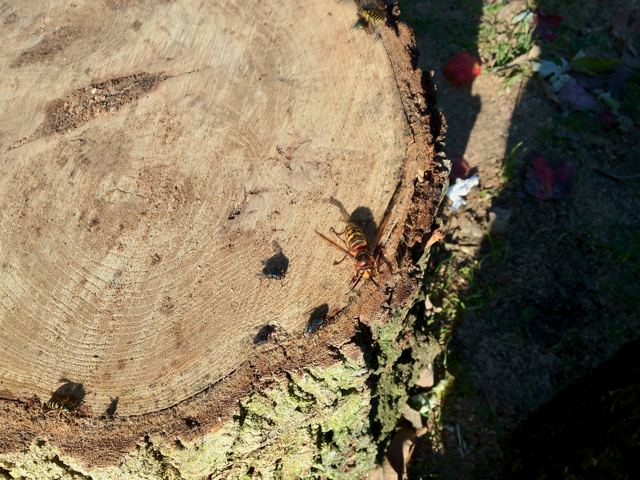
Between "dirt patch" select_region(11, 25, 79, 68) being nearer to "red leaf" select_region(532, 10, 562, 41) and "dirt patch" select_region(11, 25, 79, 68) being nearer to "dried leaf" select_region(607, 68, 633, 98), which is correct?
"red leaf" select_region(532, 10, 562, 41)

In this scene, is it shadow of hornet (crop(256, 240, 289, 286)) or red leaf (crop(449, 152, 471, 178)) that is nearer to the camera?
shadow of hornet (crop(256, 240, 289, 286))

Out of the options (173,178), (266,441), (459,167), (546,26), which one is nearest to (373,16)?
(173,178)

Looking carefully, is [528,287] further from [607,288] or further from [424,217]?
[424,217]

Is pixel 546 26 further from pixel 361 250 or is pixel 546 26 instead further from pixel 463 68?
pixel 361 250

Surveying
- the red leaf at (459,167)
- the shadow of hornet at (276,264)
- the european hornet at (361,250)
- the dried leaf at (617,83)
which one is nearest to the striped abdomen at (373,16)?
the european hornet at (361,250)

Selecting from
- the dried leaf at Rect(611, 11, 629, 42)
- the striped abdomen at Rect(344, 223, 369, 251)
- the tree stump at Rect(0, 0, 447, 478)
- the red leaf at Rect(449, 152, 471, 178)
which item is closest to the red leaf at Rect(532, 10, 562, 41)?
the dried leaf at Rect(611, 11, 629, 42)

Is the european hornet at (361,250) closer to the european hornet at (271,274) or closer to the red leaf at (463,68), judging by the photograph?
the european hornet at (271,274)
